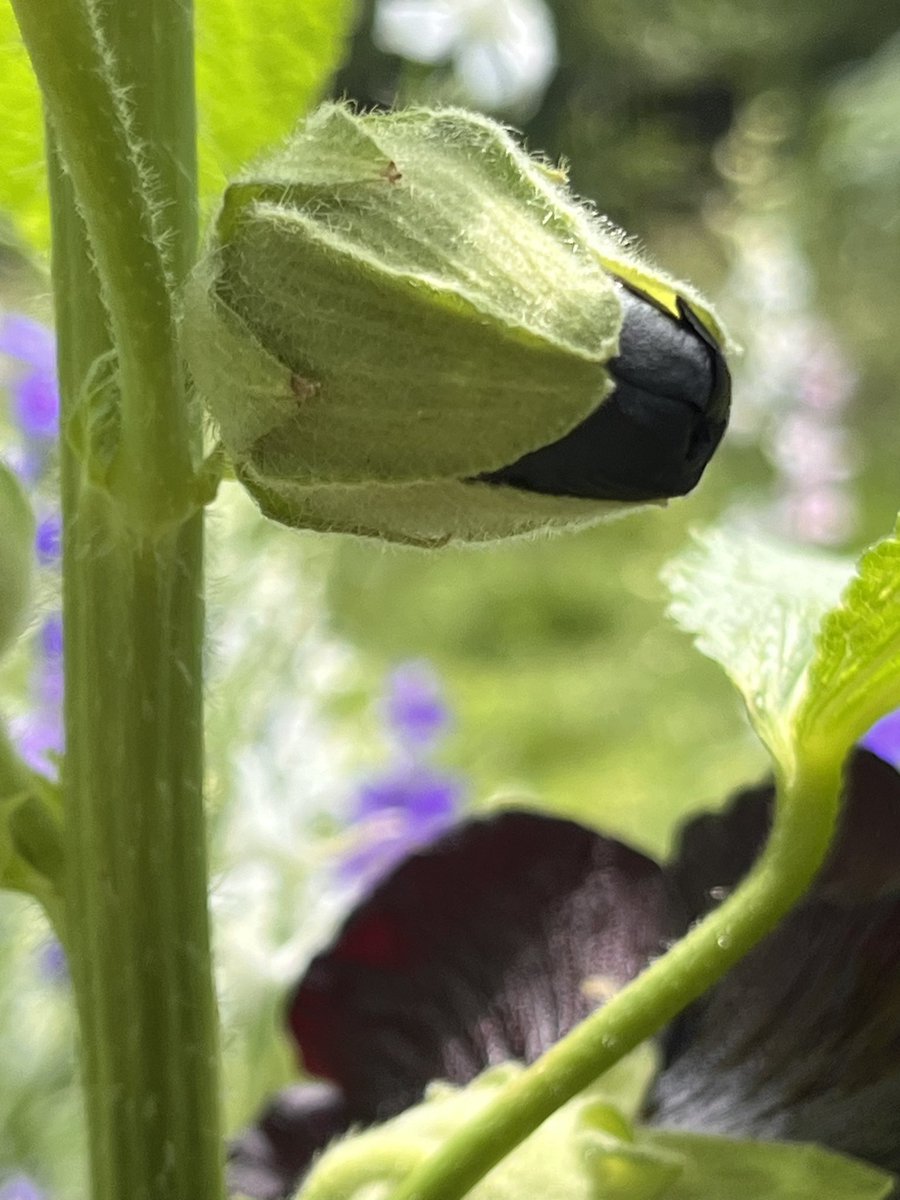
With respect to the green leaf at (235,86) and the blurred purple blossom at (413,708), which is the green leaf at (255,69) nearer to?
the green leaf at (235,86)

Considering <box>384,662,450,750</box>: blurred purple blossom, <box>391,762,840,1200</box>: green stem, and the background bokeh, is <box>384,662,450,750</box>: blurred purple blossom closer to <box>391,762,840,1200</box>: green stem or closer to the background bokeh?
the background bokeh

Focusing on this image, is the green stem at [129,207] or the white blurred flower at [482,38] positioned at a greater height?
the green stem at [129,207]

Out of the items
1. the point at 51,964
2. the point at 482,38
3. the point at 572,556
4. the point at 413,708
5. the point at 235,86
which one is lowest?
the point at 572,556

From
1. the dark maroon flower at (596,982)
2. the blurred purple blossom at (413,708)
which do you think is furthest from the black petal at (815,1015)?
the blurred purple blossom at (413,708)

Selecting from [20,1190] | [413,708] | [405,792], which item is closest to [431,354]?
[20,1190]

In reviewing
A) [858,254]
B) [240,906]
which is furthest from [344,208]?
[858,254]

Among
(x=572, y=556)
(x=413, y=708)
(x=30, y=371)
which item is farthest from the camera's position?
(x=572, y=556)

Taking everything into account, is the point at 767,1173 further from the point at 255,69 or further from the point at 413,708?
the point at 413,708
